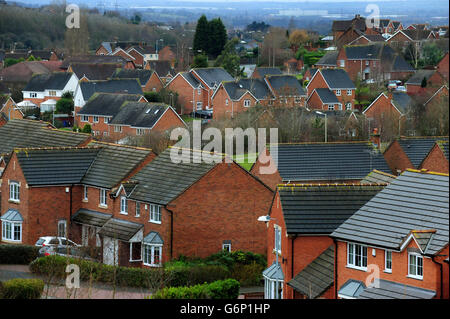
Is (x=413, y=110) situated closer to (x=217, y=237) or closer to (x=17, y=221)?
(x=217, y=237)

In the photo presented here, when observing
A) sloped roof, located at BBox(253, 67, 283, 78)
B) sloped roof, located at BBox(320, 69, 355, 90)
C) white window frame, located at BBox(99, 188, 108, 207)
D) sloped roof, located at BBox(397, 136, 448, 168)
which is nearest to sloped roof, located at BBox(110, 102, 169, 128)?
sloped roof, located at BBox(320, 69, 355, 90)

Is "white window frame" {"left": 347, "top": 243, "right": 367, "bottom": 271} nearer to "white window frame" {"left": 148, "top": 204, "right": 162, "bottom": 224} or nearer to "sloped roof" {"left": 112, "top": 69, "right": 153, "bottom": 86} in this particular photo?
"white window frame" {"left": 148, "top": 204, "right": 162, "bottom": 224}

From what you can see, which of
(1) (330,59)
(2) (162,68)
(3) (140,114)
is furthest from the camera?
(2) (162,68)

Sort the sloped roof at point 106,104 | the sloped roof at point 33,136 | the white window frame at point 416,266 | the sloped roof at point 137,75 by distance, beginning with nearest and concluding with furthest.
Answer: the white window frame at point 416,266 < the sloped roof at point 33,136 < the sloped roof at point 106,104 < the sloped roof at point 137,75

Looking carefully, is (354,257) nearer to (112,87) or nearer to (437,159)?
(437,159)

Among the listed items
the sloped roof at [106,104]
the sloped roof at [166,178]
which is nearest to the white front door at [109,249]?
the sloped roof at [166,178]

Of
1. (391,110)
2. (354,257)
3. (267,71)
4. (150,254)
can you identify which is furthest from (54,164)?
(267,71)

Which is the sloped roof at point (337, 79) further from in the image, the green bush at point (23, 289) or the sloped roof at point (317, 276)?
the green bush at point (23, 289)

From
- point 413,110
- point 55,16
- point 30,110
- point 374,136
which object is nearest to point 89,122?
point 30,110
